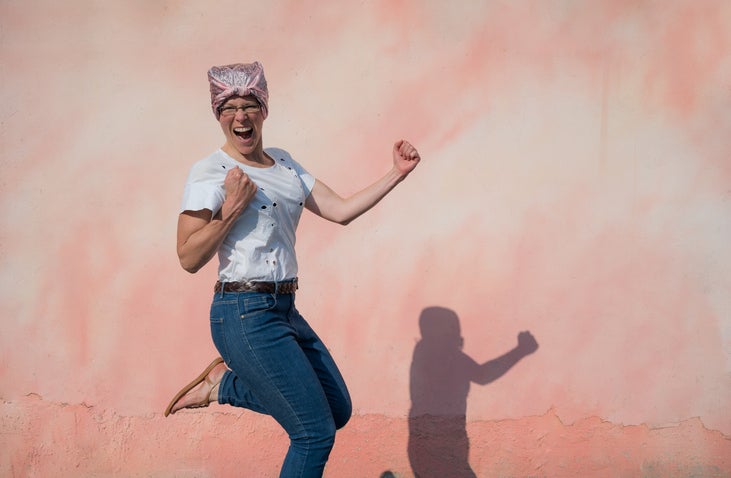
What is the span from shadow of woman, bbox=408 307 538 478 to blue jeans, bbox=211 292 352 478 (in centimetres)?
153

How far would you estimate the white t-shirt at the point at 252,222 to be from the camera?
10.0 feet

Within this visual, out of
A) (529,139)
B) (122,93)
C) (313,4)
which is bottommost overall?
(529,139)

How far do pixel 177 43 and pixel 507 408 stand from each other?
2520 millimetres

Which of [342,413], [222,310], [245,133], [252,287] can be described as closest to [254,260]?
[252,287]

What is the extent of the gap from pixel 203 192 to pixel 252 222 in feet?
0.71

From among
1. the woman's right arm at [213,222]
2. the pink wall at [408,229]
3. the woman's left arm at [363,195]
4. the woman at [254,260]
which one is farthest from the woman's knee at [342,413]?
the pink wall at [408,229]

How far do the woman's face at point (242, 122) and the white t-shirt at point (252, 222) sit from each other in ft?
0.22

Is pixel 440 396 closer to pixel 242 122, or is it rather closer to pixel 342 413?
pixel 342 413

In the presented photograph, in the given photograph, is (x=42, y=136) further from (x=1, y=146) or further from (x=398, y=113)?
(x=398, y=113)

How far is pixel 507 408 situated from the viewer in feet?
15.6

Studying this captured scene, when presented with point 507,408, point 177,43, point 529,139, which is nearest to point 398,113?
point 529,139

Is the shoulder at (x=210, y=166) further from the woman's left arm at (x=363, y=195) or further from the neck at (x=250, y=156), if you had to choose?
the woman's left arm at (x=363, y=195)

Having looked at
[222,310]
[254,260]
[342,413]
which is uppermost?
[254,260]

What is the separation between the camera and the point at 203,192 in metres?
3.04
